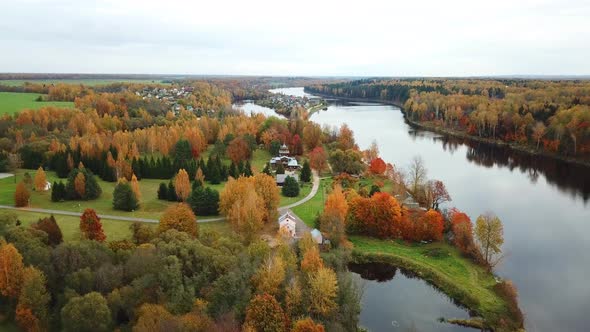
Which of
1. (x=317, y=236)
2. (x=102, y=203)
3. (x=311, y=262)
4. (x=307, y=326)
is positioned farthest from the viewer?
(x=102, y=203)

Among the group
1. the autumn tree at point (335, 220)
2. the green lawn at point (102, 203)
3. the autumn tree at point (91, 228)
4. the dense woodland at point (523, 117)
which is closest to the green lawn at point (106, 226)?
the autumn tree at point (91, 228)

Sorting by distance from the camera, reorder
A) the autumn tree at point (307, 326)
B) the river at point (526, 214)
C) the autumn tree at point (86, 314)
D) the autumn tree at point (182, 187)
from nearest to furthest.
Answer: the autumn tree at point (307, 326)
the autumn tree at point (86, 314)
the river at point (526, 214)
the autumn tree at point (182, 187)

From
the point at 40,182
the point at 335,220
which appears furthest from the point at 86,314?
the point at 40,182

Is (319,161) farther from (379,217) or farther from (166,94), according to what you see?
(166,94)

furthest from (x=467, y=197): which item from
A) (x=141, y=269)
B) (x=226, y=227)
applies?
(x=141, y=269)

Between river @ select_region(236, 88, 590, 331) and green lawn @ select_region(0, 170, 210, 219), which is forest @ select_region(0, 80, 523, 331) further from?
river @ select_region(236, 88, 590, 331)

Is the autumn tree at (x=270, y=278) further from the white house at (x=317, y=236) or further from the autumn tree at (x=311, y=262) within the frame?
the white house at (x=317, y=236)

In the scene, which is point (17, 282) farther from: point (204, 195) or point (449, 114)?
point (449, 114)
